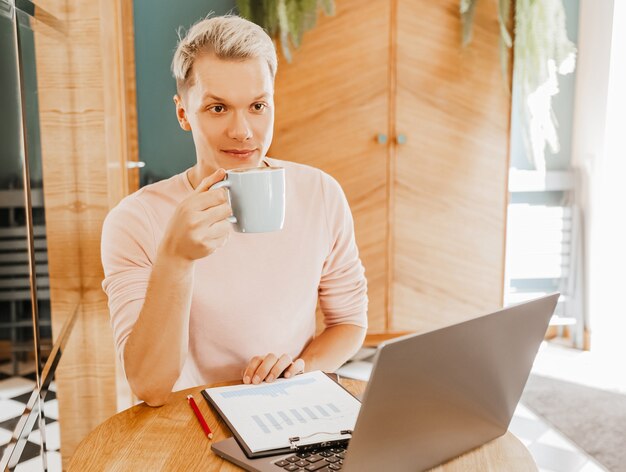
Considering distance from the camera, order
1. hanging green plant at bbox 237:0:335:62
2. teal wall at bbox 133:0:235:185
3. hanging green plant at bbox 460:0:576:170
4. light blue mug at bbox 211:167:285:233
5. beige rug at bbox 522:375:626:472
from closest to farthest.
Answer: light blue mug at bbox 211:167:285:233 → beige rug at bbox 522:375:626:472 → hanging green plant at bbox 237:0:335:62 → hanging green plant at bbox 460:0:576:170 → teal wall at bbox 133:0:235:185

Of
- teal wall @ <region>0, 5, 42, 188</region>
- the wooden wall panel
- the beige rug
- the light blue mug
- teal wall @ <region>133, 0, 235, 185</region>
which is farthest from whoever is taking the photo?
teal wall @ <region>133, 0, 235, 185</region>

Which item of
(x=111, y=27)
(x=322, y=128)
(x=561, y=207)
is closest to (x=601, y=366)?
(x=561, y=207)

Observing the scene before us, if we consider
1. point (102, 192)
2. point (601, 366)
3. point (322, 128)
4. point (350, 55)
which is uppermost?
point (350, 55)

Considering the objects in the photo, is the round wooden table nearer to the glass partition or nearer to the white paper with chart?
the white paper with chart

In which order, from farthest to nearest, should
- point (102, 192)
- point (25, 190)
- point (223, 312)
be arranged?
point (102, 192) < point (25, 190) < point (223, 312)

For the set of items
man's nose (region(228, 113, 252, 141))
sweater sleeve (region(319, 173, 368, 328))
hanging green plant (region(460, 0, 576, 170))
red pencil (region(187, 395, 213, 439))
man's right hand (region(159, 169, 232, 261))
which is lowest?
red pencil (region(187, 395, 213, 439))

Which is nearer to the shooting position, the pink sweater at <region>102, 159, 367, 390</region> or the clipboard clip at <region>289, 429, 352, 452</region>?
the clipboard clip at <region>289, 429, 352, 452</region>

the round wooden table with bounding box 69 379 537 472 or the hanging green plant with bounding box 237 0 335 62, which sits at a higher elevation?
the hanging green plant with bounding box 237 0 335 62

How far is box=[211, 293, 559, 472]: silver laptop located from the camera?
0.70 meters

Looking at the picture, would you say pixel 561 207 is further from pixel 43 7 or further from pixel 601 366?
pixel 43 7

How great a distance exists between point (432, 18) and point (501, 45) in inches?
13.2

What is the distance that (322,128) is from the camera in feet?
9.63

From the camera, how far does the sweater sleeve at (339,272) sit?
1461 millimetres

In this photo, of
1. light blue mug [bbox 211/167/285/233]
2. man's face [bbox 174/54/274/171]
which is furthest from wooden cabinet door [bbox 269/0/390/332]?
light blue mug [bbox 211/167/285/233]
